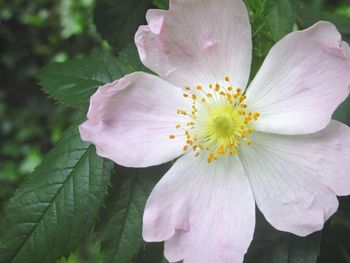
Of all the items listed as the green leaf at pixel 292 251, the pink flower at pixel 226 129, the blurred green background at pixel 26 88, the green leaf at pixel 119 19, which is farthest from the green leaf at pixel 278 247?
the blurred green background at pixel 26 88

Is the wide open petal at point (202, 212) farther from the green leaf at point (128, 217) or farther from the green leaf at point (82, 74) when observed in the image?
the green leaf at point (82, 74)

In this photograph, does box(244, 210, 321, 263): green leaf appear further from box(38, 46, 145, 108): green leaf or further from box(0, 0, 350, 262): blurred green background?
box(0, 0, 350, 262): blurred green background

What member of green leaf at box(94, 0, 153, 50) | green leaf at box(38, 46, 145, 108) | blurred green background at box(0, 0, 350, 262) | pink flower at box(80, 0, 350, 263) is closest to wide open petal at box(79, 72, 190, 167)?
pink flower at box(80, 0, 350, 263)

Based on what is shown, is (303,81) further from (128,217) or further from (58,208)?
Result: (58,208)

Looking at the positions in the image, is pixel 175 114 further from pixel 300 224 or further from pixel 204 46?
pixel 300 224

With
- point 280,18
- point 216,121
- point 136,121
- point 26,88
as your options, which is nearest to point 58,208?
point 136,121

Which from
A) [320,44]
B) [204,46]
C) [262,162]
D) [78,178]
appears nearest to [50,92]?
[78,178]
